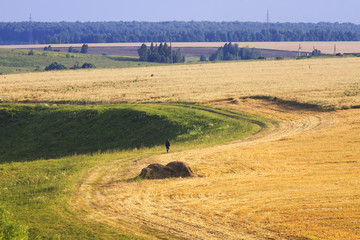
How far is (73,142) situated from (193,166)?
24.8 m

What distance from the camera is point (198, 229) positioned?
25.7m

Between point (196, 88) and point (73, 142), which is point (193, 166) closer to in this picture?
point (73, 142)

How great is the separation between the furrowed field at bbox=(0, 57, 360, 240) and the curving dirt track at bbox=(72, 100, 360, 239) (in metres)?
0.07

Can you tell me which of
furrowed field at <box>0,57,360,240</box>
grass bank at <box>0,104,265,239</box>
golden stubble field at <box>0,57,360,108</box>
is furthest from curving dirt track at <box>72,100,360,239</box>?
golden stubble field at <box>0,57,360,108</box>

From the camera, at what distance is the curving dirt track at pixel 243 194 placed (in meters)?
25.8

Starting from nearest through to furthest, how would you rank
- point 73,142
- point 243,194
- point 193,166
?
point 243,194
point 193,166
point 73,142

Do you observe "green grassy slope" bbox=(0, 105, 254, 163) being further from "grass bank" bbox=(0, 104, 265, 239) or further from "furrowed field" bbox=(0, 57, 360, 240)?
"furrowed field" bbox=(0, 57, 360, 240)

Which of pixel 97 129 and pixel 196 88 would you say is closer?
pixel 97 129

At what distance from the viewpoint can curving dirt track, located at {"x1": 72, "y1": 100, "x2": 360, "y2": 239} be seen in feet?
84.6

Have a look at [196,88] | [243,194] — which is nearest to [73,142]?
[243,194]

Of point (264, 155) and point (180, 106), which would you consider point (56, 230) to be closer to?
point (264, 155)

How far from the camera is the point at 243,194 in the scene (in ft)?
103

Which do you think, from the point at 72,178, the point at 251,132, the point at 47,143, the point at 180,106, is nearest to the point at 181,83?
the point at 180,106

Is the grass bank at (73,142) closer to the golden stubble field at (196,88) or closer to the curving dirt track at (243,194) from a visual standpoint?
the curving dirt track at (243,194)
